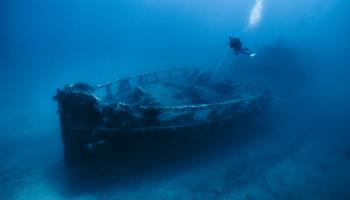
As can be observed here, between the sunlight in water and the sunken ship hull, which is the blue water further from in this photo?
the sunlight in water

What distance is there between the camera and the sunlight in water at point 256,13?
195 ft

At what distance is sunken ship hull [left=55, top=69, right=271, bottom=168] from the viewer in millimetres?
6793

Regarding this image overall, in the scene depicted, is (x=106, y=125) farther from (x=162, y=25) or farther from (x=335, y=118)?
(x=162, y=25)

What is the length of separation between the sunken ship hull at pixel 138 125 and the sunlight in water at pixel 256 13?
5338 cm

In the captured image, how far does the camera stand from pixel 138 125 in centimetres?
734

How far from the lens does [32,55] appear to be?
6175 centimetres

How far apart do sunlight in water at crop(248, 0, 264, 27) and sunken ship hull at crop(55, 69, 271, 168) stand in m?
53.4

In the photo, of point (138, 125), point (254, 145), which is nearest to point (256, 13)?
point (254, 145)

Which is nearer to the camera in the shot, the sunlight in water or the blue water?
the blue water

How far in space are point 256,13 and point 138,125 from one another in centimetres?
6625

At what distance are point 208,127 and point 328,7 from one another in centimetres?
5597

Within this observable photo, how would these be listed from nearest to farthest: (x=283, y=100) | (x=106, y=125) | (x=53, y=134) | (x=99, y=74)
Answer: (x=106, y=125) → (x=53, y=134) → (x=283, y=100) → (x=99, y=74)

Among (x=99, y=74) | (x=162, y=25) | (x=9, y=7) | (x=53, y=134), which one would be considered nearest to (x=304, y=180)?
(x=53, y=134)

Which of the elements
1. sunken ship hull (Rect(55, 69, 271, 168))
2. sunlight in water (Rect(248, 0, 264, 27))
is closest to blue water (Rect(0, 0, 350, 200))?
sunken ship hull (Rect(55, 69, 271, 168))
